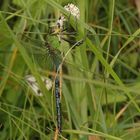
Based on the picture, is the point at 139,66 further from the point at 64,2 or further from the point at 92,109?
the point at 64,2

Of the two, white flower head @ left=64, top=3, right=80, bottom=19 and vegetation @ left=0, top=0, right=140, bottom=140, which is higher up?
white flower head @ left=64, top=3, right=80, bottom=19

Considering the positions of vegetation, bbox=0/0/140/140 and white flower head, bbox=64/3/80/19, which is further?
vegetation, bbox=0/0/140/140

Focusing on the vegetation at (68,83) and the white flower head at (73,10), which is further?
the vegetation at (68,83)

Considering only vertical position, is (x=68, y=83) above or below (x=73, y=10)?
below

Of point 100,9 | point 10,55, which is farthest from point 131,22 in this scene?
point 10,55

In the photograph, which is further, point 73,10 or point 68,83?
point 68,83

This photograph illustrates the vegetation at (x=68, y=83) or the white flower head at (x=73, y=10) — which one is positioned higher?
the white flower head at (x=73, y=10)

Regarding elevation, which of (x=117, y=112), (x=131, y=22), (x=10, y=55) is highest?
(x=131, y=22)

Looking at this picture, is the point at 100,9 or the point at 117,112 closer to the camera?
the point at 117,112
